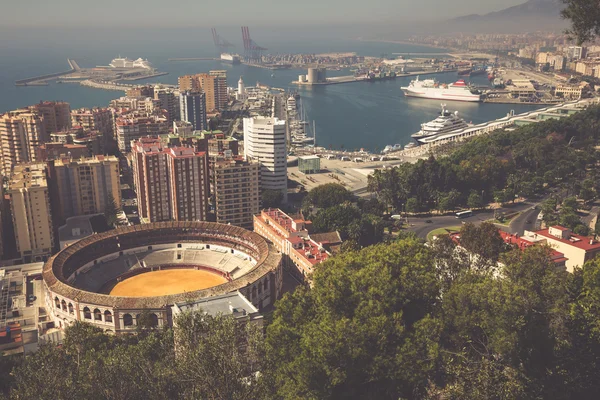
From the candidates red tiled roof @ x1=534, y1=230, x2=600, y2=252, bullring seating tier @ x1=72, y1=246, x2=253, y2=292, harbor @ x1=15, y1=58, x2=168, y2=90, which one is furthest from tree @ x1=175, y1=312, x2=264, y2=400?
harbor @ x1=15, y1=58, x2=168, y2=90

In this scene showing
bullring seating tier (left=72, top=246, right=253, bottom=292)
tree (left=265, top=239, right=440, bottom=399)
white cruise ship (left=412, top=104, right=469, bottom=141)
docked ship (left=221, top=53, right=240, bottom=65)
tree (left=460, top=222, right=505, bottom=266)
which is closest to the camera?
tree (left=265, top=239, right=440, bottom=399)

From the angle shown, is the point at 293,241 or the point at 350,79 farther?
the point at 350,79

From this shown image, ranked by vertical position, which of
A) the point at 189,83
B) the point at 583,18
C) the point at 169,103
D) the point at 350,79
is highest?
the point at 583,18

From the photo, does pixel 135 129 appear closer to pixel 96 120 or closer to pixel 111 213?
pixel 96 120

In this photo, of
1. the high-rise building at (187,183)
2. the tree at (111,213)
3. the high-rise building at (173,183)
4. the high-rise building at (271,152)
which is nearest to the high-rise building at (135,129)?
the high-rise building at (271,152)

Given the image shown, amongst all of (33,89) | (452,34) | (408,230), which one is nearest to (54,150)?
(408,230)

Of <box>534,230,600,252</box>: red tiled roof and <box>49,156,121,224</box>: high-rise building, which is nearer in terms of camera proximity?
<box>534,230,600,252</box>: red tiled roof

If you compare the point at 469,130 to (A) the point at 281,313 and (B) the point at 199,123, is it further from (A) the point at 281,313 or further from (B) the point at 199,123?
(A) the point at 281,313

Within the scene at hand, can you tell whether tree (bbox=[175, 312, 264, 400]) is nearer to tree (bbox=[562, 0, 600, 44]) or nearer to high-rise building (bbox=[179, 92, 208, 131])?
tree (bbox=[562, 0, 600, 44])

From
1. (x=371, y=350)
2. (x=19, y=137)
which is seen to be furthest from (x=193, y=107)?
(x=371, y=350)
